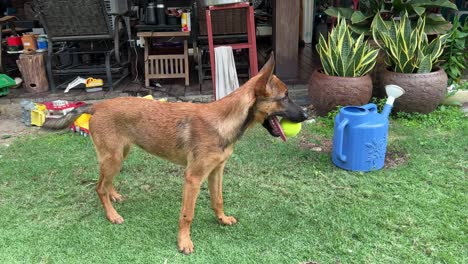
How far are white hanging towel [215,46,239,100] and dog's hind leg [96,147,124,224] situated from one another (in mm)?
2628

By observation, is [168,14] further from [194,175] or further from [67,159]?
[194,175]

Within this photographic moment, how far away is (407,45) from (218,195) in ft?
10.6

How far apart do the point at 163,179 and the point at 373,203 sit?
1.92 m

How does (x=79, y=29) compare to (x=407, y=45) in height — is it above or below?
above

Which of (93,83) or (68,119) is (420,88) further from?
(93,83)

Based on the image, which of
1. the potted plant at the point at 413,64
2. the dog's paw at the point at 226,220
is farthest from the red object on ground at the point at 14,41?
the potted plant at the point at 413,64

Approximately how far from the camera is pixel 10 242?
2973 millimetres

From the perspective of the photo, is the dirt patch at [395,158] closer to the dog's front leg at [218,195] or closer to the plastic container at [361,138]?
the plastic container at [361,138]

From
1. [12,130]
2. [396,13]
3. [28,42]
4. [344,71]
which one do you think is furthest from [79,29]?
[396,13]

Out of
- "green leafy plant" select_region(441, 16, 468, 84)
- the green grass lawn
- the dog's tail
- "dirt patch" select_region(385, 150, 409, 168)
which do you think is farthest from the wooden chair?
"green leafy plant" select_region(441, 16, 468, 84)

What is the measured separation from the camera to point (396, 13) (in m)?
5.49

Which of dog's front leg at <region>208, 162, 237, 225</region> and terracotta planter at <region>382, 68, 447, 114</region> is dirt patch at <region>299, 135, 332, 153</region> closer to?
terracotta planter at <region>382, 68, 447, 114</region>

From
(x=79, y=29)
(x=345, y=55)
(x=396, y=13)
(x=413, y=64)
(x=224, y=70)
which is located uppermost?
(x=396, y=13)

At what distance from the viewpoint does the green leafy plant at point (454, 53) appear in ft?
17.7
